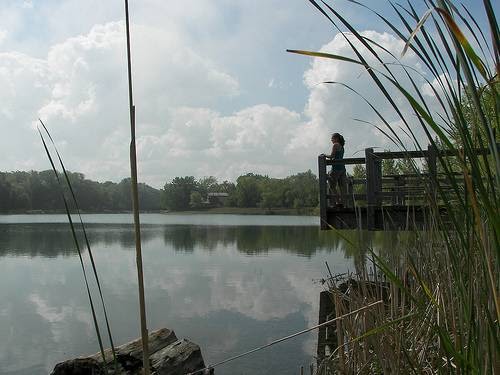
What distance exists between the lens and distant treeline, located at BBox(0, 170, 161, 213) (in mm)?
89875

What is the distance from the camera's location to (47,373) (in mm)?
7090

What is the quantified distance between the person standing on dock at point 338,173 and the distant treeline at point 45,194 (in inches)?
2796

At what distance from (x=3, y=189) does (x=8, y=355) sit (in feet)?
292

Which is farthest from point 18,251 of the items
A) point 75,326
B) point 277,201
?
point 277,201

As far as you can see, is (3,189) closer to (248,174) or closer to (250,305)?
(248,174)

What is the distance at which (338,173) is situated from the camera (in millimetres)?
8922

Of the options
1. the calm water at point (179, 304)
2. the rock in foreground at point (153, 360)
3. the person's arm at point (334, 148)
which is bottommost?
the calm water at point (179, 304)

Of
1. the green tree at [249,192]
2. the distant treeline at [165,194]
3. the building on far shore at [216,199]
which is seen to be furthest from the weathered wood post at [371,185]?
the building on far shore at [216,199]

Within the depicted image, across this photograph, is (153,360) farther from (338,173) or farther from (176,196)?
(176,196)

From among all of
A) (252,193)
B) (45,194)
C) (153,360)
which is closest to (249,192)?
(252,193)

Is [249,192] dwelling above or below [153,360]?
above

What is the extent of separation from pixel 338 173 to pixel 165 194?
11406 centimetres

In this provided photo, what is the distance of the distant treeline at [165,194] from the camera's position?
92.0 m

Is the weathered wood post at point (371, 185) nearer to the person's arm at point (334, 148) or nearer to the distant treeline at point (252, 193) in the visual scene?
the person's arm at point (334, 148)
